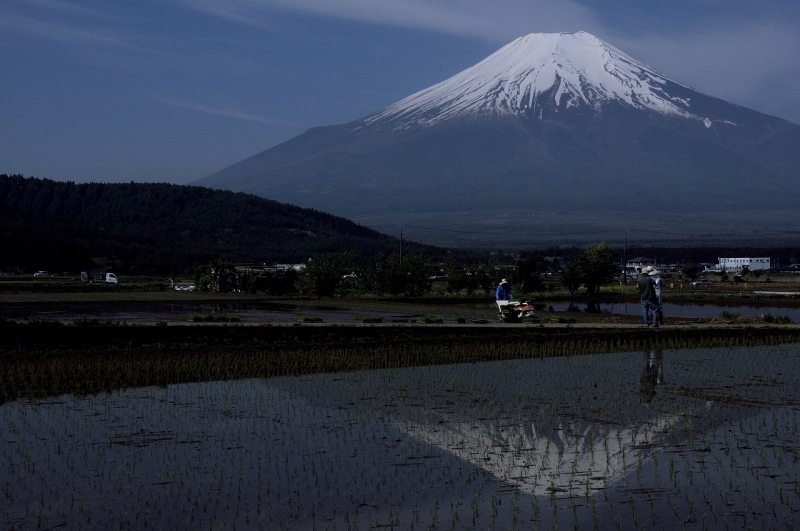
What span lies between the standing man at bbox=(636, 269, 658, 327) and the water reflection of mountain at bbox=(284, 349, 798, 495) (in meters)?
3.92

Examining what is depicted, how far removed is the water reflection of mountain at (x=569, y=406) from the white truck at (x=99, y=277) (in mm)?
47570

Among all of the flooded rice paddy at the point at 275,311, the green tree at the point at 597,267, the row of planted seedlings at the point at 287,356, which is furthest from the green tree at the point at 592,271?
the row of planted seedlings at the point at 287,356

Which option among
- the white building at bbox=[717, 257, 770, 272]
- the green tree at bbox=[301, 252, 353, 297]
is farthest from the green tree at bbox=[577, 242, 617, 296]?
the white building at bbox=[717, 257, 770, 272]

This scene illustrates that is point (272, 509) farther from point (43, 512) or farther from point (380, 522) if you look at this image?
point (43, 512)

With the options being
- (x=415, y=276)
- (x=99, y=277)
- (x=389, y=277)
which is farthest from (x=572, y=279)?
(x=99, y=277)

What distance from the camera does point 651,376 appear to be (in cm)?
1516

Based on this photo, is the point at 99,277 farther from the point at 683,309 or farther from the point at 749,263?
the point at 749,263

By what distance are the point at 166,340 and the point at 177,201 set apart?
123499 mm

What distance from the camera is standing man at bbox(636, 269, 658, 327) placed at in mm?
21578

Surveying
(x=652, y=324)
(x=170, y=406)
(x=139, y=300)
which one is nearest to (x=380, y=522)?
(x=170, y=406)

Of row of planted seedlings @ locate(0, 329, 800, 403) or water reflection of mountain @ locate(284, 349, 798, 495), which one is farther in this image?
row of planted seedlings @ locate(0, 329, 800, 403)

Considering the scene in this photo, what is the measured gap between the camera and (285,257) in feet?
370

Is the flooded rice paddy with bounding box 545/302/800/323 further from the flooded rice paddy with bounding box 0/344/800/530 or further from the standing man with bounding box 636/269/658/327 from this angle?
the flooded rice paddy with bounding box 0/344/800/530

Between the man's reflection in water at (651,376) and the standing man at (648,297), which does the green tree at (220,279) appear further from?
the man's reflection in water at (651,376)
